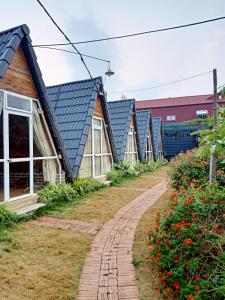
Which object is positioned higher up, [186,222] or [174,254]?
[186,222]

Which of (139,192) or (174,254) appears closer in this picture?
(174,254)

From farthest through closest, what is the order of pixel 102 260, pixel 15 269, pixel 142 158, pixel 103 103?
pixel 142 158
pixel 103 103
pixel 102 260
pixel 15 269

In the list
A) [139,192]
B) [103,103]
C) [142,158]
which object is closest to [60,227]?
[139,192]

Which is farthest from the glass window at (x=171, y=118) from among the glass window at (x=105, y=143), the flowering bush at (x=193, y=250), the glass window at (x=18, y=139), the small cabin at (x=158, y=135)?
the flowering bush at (x=193, y=250)

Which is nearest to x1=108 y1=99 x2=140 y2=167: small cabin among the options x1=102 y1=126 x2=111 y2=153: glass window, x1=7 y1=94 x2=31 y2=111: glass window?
x1=102 y1=126 x2=111 y2=153: glass window

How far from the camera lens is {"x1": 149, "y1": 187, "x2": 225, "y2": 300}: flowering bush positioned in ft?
9.40

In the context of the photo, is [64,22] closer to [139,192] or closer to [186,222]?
[139,192]

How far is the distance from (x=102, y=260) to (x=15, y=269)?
1.26m

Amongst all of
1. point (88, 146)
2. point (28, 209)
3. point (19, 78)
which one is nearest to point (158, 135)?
point (88, 146)

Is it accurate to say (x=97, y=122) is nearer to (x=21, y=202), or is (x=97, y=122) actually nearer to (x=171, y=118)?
(x=21, y=202)

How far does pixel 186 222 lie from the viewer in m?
3.82

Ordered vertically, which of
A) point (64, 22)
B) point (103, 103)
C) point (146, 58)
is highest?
point (146, 58)

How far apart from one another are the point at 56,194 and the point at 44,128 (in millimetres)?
1945

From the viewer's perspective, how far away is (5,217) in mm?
5555
